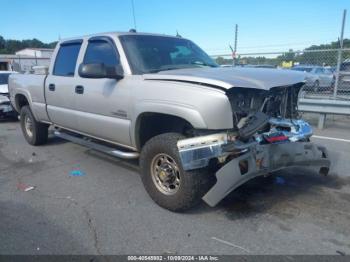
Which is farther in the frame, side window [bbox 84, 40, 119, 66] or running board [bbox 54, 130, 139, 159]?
side window [bbox 84, 40, 119, 66]

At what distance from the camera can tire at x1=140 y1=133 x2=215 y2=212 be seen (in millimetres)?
3328

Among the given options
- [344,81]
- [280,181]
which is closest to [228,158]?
[280,181]

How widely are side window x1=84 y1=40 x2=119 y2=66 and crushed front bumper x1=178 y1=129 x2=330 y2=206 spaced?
174 centimetres

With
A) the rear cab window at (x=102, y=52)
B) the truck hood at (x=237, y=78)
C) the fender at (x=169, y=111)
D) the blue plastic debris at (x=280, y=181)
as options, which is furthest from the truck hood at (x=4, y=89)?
the blue plastic debris at (x=280, y=181)

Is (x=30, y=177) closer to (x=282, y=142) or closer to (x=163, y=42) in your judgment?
(x=163, y=42)

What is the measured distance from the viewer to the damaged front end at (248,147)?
315 cm

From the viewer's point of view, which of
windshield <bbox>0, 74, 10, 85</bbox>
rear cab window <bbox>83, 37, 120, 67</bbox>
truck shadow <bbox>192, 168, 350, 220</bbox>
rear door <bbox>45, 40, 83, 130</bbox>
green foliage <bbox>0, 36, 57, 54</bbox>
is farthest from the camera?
green foliage <bbox>0, 36, 57, 54</bbox>

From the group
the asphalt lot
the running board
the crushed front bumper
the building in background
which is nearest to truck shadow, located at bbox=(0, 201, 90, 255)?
the asphalt lot

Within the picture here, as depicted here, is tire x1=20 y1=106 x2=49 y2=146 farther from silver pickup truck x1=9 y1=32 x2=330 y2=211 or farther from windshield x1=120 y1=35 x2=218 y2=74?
windshield x1=120 y1=35 x2=218 y2=74

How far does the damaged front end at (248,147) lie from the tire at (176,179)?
152 millimetres

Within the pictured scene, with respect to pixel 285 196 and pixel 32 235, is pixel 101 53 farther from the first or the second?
pixel 285 196

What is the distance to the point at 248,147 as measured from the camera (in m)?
3.25

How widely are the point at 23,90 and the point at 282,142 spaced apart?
5.18 metres

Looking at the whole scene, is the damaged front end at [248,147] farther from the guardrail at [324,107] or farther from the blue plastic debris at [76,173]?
the guardrail at [324,107]
